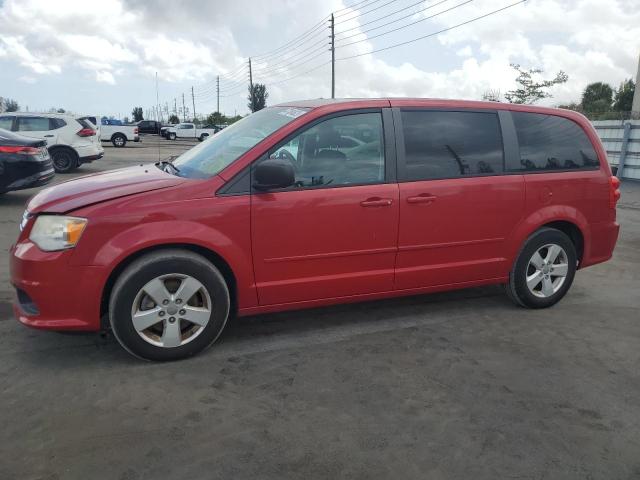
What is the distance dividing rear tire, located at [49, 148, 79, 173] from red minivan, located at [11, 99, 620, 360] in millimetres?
11737

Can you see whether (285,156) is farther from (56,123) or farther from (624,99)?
(624,99)

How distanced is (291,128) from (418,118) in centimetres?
101

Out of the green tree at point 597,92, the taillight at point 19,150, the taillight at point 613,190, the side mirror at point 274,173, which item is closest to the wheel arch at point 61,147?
the taillight at point 19,150

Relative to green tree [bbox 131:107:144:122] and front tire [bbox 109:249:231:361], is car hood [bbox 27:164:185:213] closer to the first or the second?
front tire [bbox 109:249:231:361]

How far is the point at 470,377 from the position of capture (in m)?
3.38

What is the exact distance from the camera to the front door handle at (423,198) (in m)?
3.98

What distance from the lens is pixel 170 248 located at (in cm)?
346

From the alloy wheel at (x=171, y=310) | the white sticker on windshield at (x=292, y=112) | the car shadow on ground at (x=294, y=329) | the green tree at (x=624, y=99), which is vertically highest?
the green tree at (x=624, y=99)

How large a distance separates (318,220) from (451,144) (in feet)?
4.20

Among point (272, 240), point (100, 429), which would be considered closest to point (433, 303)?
point (272, 240)

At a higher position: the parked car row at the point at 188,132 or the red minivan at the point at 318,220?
the parked car row at the point at 188,132

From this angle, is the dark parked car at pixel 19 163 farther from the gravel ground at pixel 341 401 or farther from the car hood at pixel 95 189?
the car hood at pixel 95 189

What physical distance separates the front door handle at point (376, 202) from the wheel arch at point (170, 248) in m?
1.03

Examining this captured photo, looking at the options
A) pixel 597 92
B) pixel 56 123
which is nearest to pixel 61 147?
pixel 56 123
